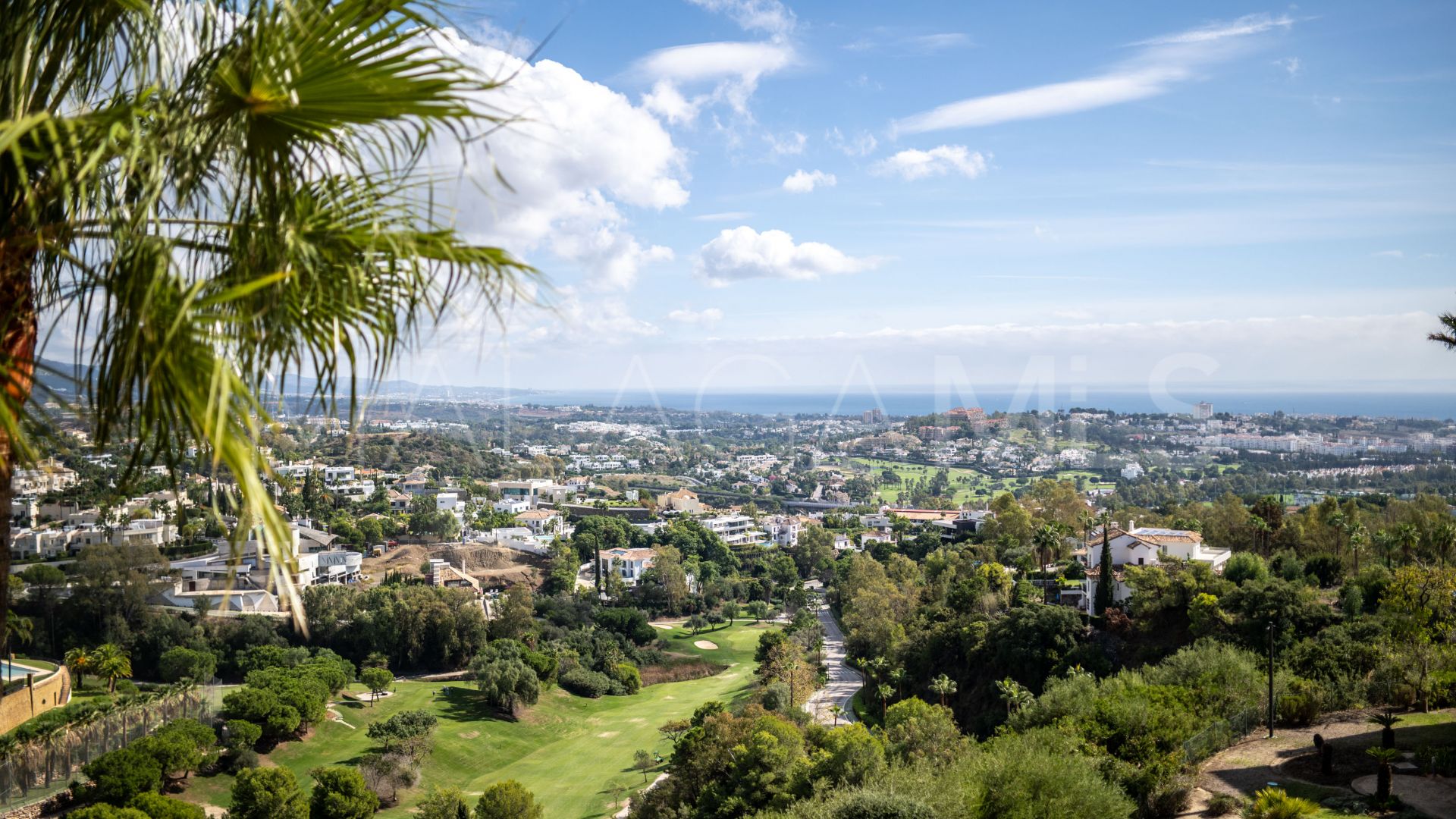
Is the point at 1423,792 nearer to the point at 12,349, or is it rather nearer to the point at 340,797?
the point at 12,349

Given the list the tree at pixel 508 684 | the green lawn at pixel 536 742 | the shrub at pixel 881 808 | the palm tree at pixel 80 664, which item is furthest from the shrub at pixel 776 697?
the palm tree at pixel 80 664

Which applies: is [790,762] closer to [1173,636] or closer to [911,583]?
[1173,636]

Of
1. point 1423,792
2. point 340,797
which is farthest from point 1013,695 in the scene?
point 340,797

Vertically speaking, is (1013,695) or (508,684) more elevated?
(1013,695)

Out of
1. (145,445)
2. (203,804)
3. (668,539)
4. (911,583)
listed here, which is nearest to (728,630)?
(911,583)

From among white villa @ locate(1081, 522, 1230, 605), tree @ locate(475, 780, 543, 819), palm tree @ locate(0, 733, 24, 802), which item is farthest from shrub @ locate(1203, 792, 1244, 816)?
palm tree @ locate(0, 733, 24, 802)

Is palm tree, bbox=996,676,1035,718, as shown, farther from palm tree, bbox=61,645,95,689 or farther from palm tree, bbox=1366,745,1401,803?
palm tree, bbox=61,645,95,689
